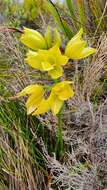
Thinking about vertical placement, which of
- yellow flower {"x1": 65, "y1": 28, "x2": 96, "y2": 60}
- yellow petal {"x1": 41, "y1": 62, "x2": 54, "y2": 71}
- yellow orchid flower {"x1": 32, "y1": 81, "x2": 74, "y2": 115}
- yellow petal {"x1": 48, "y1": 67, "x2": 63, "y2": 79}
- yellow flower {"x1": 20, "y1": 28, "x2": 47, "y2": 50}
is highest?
yellow flower {"x1": 20, "y1": 28, "x2": 47, "y2": 50}

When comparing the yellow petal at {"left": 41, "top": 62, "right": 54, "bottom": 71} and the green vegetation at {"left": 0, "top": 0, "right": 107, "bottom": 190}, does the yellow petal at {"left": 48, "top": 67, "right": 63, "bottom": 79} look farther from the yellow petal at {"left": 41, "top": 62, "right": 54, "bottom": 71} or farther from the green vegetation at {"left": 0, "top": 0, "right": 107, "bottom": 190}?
the green vegetation at {"left": 0, "top": 0, "right": 107, "bottom": 190}

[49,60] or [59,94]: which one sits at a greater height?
[49,60]

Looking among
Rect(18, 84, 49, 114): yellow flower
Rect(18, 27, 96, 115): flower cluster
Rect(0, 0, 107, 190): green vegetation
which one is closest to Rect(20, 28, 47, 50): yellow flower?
Rect(18, 27, 96, 115): flower cluster

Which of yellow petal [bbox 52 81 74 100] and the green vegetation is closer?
yellow petal [bbox 52 81 74 100]

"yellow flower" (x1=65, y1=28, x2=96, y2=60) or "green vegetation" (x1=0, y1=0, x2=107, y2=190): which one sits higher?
"yellow flower" (x1=65, y1=28, x2=96, y2=60)

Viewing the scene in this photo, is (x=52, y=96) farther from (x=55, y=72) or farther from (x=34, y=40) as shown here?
(x=34, y=40)

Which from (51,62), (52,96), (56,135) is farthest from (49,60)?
(56,135)

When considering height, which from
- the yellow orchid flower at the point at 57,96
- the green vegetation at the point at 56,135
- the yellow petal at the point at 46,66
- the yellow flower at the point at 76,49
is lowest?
the green vegetation at the point at 56,135

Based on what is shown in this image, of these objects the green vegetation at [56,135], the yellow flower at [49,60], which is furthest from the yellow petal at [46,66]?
the green vegetation at [56,135]

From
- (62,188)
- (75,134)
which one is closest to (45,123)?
(75,134)

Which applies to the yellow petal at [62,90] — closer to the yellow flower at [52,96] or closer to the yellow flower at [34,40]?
the yellow flower at [52,96]
